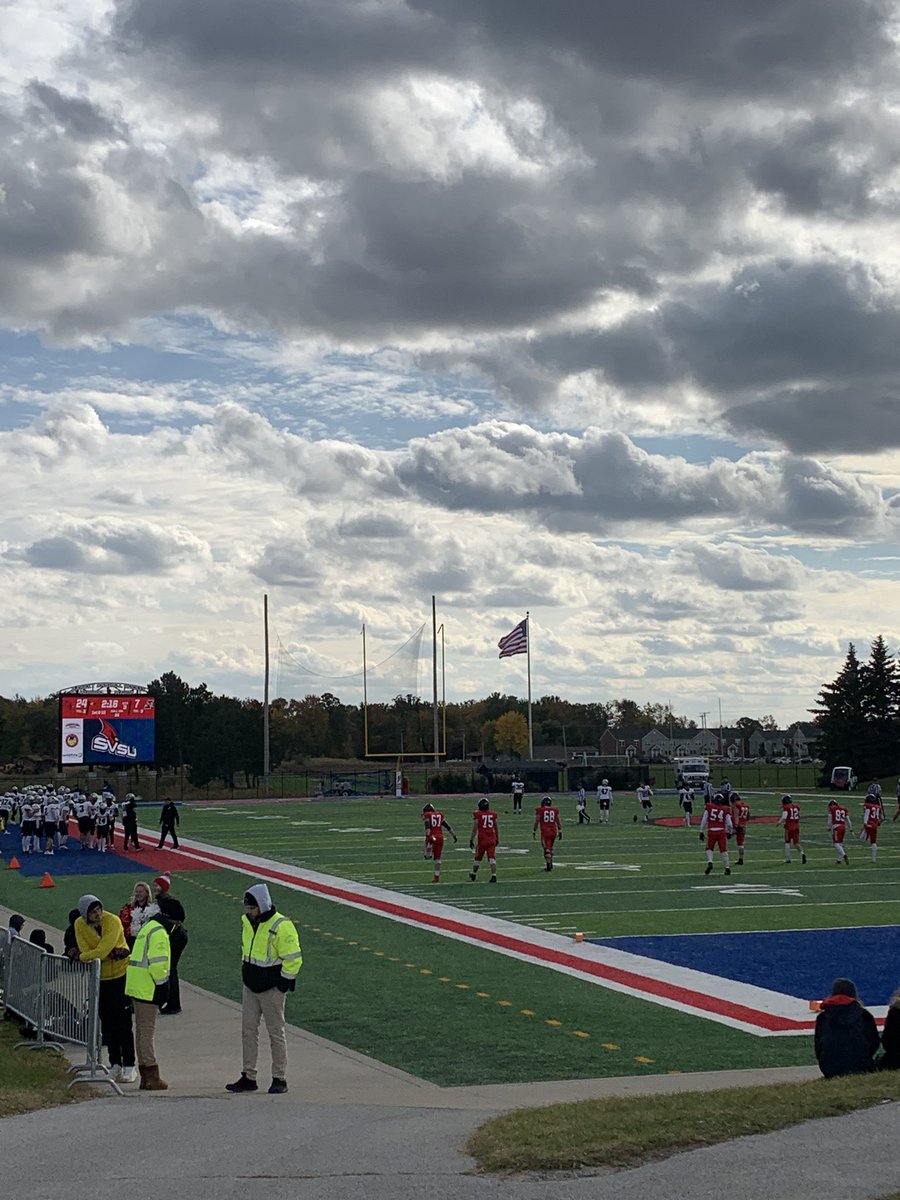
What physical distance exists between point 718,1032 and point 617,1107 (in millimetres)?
4291

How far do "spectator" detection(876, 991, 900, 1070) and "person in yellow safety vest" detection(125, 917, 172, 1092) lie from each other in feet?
17.5

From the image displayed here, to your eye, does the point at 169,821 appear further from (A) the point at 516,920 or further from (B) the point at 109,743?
(B) the point at 109,743

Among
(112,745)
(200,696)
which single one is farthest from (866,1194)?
(200,696)

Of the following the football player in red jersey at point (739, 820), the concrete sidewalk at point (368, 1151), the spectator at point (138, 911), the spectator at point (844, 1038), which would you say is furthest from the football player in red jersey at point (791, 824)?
the spectator at point (844, 1038)

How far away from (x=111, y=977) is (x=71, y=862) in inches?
922

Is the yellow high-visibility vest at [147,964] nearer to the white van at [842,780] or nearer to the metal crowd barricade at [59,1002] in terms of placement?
the metal crowd barricade at [59,1002]

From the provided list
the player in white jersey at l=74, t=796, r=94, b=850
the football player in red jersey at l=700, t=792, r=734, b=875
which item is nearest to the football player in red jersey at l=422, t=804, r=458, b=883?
the football player in red jersey at l=700, t=792, r=734, b=875

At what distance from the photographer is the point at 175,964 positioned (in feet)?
45.9

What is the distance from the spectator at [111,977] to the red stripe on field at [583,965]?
581 cm

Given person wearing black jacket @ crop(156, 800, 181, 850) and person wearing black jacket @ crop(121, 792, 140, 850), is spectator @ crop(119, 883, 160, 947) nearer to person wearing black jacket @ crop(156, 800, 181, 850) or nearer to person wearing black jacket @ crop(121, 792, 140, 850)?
person wearing black jacket @ crop(156, 800, 181, 850)

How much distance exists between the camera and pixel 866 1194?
291 inches

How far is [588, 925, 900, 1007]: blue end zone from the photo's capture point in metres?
15.9

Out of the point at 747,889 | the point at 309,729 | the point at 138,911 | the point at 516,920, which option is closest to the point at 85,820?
the point at 747,889

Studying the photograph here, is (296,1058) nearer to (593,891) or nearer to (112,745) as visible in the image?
(593,891)
